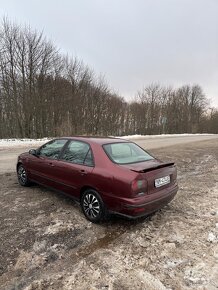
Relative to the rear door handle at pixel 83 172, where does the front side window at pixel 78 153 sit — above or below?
above

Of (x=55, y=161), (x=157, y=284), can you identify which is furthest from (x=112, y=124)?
(x=157, y=284)

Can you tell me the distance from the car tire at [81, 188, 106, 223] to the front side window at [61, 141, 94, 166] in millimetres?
573

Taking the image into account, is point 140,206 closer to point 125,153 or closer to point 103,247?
point 103,247

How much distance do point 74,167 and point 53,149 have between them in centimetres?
115

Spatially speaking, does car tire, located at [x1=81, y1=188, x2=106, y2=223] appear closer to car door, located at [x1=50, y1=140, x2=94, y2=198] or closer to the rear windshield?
car door, located at [x1=50, y1=140, x2=94, y2=198]

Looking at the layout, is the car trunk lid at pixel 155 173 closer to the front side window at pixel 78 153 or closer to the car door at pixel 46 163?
the front side window at pixel 78 153

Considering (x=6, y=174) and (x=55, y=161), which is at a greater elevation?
(x=55, y=161)

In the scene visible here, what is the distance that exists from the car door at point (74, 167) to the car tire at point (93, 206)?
183 millimetres

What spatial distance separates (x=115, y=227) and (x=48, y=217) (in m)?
1.32

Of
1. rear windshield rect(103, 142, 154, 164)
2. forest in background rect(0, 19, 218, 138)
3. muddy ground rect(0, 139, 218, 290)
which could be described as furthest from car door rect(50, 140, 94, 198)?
forest in background rect(0, 19, 218, 138)

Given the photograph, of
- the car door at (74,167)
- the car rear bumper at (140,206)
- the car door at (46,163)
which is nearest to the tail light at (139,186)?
the car rear bumper at (140,206)

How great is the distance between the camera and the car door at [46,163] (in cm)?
571

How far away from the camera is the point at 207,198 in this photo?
6.22 metres

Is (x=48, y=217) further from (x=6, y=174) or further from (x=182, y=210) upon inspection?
(x=6, y=174)
